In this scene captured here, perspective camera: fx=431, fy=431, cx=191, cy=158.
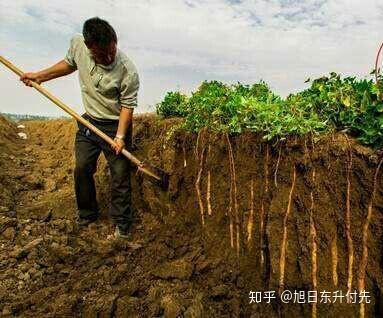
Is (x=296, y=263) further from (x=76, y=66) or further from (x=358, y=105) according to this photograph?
(x=76, y=66)

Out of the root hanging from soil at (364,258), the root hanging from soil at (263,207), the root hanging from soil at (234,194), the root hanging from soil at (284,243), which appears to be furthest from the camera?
the root hanging from soil at (234,194)

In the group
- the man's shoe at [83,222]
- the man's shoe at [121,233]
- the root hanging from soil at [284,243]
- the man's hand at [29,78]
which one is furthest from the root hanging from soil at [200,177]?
the man's hand at [29,78]

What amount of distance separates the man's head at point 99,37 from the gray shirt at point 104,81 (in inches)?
7.6

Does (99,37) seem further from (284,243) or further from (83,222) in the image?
(284,243)

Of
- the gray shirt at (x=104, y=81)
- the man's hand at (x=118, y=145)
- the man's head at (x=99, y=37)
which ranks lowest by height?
the man's hand at (x=118, y=145)

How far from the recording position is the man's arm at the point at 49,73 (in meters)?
4.71

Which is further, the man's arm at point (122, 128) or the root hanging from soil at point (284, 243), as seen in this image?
the man's arm at point (122, 128)

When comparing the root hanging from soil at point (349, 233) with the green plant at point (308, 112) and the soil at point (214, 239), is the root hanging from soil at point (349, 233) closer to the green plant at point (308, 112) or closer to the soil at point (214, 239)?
the soil at point (214, 239)

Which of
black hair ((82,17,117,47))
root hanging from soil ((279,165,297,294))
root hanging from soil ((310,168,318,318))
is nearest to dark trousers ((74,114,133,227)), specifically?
black hair ((82,17,117,47))

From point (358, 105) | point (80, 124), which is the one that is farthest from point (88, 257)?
point (358, 105)

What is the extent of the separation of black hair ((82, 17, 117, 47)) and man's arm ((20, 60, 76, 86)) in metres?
0.66

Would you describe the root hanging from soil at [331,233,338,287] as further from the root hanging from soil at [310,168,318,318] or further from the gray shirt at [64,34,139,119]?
the gray shirt at [64,34,139,119]

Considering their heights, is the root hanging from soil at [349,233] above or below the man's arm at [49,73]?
below

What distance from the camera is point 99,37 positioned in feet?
13.5
